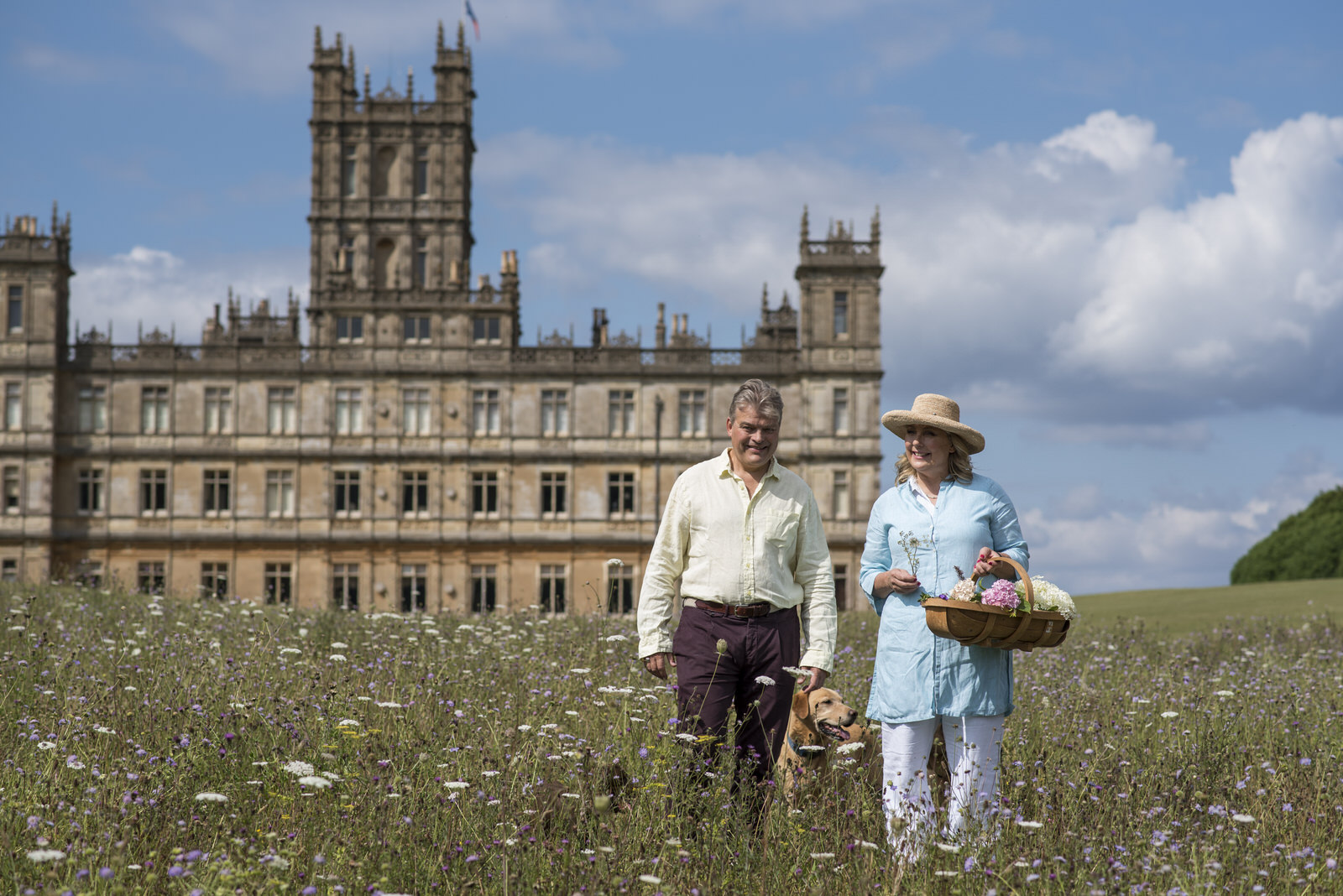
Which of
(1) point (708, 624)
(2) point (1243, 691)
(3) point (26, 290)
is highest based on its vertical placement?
(3) point (26, 290)

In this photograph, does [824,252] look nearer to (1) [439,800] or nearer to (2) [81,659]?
(2) [81,659]

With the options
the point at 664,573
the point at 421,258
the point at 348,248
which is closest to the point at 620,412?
the point at 421,258

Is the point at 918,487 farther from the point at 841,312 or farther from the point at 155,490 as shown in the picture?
the point at 155,490

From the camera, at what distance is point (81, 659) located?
8945mm

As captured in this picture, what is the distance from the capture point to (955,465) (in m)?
5.47

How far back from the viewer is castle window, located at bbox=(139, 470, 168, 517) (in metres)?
37.6

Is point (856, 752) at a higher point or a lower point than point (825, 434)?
lower

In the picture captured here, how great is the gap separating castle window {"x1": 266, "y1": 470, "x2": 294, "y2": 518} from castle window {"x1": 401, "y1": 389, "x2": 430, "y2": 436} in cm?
415

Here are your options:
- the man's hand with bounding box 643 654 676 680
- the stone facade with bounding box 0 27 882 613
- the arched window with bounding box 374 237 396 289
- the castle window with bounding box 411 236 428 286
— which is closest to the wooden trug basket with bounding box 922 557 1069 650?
the man's hand with bounding box 643 654 676 680

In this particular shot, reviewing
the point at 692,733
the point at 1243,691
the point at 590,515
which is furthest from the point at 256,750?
the point at 590,515

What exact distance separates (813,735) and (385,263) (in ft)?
132

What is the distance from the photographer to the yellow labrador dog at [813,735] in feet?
19.0

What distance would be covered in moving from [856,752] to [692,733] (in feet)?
3.62

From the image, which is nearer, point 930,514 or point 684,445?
point 930,514
